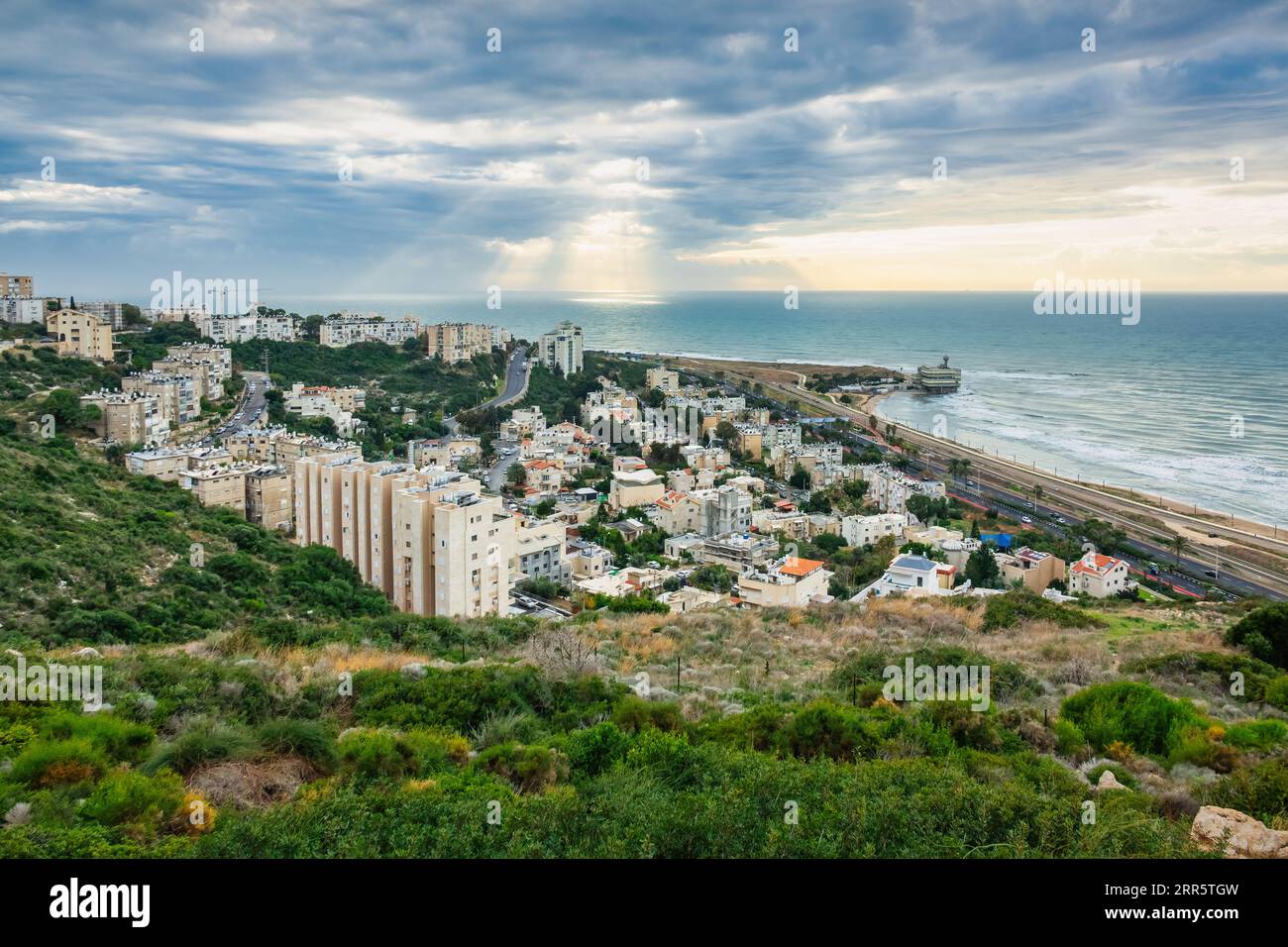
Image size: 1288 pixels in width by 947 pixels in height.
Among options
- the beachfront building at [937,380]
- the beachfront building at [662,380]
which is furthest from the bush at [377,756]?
the beachfront building at [937,380]

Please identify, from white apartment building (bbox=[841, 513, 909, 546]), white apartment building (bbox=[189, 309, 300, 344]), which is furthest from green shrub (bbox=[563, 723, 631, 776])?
white apartment building (bbox=[189, 309, 300, 344])

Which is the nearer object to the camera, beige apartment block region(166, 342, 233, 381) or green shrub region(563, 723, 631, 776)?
green shrub region(563, 723, 631, 776)

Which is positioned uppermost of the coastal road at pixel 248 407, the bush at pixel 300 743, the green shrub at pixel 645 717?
the coastal road at pixel 248 407

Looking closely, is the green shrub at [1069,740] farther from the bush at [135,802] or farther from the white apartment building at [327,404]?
the white apartment building at [327,404]

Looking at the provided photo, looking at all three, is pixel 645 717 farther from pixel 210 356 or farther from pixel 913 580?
pixel 210 356

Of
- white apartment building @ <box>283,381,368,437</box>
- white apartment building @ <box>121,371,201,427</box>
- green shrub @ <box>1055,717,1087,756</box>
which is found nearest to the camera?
green shrub @ <box>1055,717,1087,756</box>

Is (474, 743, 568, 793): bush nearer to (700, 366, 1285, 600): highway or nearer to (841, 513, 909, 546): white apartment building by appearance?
(700, 366, 1285, 600): highway
